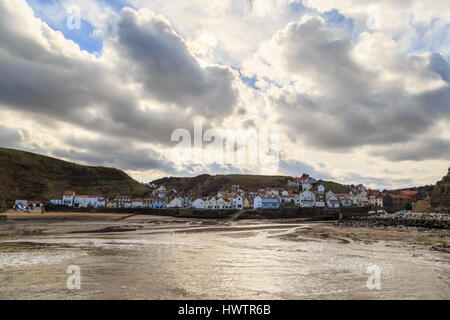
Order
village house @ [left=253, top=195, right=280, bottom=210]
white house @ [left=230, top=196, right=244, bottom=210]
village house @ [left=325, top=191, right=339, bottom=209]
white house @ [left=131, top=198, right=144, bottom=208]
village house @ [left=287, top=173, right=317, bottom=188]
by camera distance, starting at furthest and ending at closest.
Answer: village house @ [left=287, top=173, right=317, bottom=188] < white house @ [left=131, top=198, right=144, bottom=208] < white house @ [left=230, top=196, right=244, bottom=210] < village house @ [left=325, top=191, right=339, bottom=209] < village house @ [left=253, top=195, right=280, bottom=210]

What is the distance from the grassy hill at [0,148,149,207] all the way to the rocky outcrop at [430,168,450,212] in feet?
384

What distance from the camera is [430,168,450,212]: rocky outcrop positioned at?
6359 centimetres

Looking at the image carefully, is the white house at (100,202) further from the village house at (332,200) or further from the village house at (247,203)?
the village house at (332,200)

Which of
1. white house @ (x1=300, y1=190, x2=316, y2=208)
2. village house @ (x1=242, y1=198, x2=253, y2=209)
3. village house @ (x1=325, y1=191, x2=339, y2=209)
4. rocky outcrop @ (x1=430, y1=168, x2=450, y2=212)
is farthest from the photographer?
village house @ (x1=242, y1=198, x2=253, y2=209)

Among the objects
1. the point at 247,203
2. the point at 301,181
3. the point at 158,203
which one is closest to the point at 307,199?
the point at 247,203

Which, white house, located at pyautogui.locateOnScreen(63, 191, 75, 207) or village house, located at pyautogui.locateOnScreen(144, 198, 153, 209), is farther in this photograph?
village house, located at pyautogui.locateOnScreen(144, 198, 153, 209)

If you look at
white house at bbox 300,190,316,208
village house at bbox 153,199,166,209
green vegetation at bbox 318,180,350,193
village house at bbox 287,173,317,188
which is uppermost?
village house at bbox 287,173,317,188

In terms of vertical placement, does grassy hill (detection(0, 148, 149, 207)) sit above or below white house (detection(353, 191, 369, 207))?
above

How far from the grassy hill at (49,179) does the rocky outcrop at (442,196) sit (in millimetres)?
116993

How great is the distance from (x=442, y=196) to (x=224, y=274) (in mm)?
77576

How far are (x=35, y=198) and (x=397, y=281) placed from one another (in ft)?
411

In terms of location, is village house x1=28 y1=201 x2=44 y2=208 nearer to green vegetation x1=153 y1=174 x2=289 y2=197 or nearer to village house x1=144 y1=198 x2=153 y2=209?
village house x1=144 y1=198 x2=153 y2=209

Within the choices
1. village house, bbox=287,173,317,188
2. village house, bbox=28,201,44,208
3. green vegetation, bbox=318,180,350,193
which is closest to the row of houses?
village house, bbox=28,201,44,208

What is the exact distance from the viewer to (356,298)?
942cm
